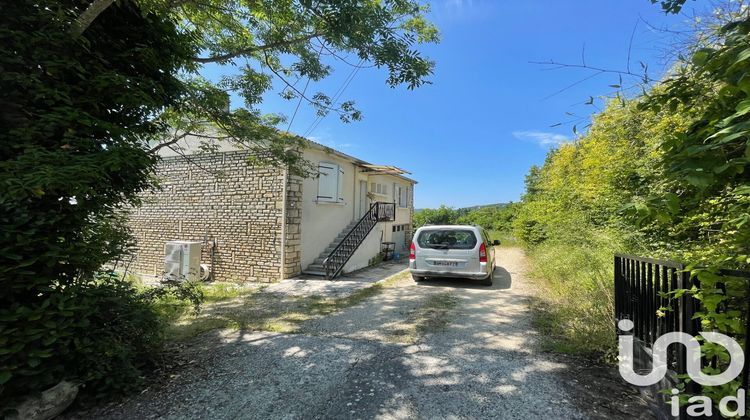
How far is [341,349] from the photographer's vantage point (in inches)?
159

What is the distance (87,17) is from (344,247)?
8.17 metres

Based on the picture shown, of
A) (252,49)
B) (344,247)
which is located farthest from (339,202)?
(252,49)

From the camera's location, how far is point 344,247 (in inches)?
409

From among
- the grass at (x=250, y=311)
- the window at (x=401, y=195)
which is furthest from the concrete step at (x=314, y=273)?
the window at (x=401, y=195)

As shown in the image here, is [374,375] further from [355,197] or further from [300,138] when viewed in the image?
[355,197]

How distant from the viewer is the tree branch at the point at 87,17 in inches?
115

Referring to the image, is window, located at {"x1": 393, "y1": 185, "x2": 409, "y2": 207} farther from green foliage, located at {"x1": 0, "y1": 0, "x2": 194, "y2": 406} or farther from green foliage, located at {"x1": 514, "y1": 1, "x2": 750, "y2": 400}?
green foliage, located at {"x1": 0, "y1": 0, "x2": 194, "y2": 406}

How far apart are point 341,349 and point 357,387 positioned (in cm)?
100

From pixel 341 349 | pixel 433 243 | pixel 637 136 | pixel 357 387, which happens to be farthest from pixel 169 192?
pixel 637 136

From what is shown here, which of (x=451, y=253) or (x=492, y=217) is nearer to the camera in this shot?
(x=451, y=253)

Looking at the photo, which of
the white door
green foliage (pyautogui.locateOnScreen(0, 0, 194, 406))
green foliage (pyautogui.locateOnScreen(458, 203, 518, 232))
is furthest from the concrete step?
green foliage (pyautogui.locateOnScreen(458, 203, 518, 232))

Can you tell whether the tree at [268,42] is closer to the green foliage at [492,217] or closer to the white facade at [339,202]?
the white facade at [339,202]

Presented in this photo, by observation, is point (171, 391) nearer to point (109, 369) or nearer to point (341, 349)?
point (109, 369)

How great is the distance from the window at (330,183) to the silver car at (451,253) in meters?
3.73
